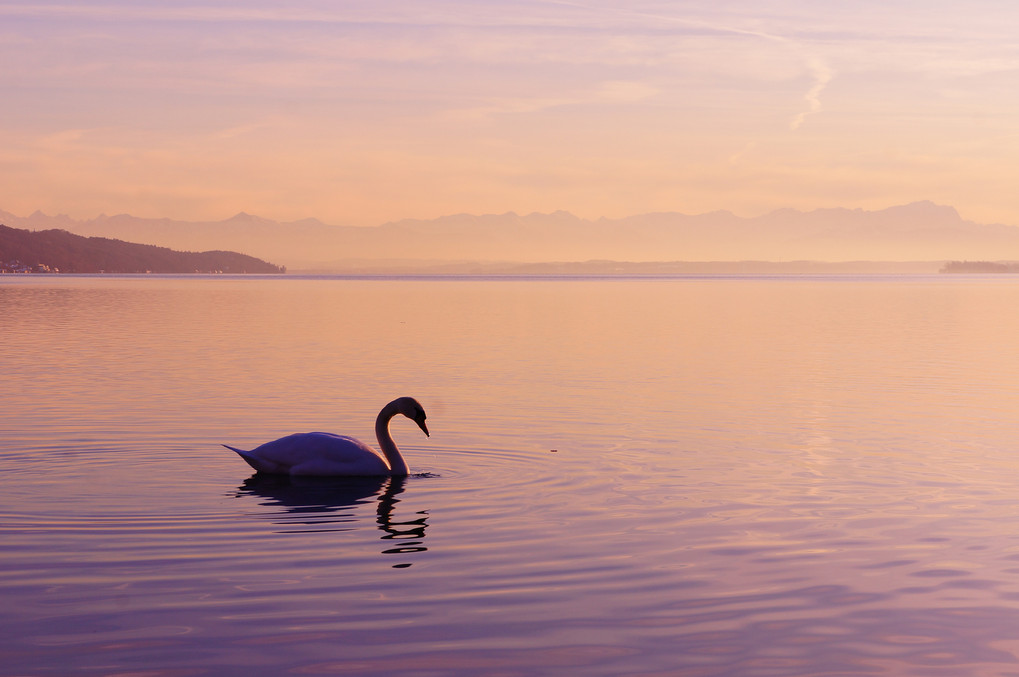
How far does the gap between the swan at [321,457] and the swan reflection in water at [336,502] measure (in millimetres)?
157

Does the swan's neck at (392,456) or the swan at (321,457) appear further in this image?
the swan's neck at (392,456)

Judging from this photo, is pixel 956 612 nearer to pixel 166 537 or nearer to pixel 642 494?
pixel 642 494

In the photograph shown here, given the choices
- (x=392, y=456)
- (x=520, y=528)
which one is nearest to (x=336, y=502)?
(x=392, y=456)

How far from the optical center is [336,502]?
1838 cm

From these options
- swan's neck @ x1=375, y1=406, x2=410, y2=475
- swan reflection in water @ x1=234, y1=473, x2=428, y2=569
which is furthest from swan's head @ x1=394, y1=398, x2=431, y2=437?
swan reflection in water @ x1=234, y1=473, x2=428, y2=569

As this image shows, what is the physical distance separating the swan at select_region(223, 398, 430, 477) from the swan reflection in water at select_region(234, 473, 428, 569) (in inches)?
6.2

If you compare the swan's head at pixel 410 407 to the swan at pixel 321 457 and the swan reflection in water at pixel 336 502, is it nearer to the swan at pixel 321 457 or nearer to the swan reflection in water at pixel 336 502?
the swan at pixel 321 457

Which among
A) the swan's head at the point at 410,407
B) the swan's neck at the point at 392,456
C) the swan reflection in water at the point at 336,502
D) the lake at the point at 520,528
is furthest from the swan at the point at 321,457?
the swan's head at the point at 410,407

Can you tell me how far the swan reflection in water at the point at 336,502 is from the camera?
15727mm

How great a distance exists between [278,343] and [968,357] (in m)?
28.0

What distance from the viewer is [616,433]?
2511cm

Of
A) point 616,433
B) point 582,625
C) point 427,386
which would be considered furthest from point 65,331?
point 582,625

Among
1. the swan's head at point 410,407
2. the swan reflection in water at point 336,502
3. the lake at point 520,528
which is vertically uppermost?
the swan's head at point 410,407

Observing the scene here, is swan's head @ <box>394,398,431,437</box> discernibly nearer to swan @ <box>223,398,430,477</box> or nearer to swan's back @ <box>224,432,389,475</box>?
swan @ <box>223,398,430,477</box>
